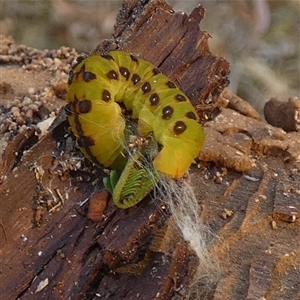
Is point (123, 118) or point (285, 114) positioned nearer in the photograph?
point (123, 118)

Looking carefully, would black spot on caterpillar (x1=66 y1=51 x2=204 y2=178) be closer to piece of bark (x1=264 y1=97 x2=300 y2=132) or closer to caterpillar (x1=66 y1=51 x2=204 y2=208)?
caterpillar (x1=66 y1=51 x2=204 y2=208)

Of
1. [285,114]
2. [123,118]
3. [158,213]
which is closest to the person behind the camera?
[158,213]

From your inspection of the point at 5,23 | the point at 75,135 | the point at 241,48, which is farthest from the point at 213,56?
the point at 5,23

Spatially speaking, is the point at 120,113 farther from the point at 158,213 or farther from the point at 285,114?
the point at 285,114

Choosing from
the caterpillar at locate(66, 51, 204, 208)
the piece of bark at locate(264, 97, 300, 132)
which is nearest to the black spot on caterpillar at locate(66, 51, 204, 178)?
the caterpillar at locate(66, 51, 204, 208)

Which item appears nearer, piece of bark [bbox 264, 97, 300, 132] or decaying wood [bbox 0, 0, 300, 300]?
decaying wood [bbox 0, 0, 300, 300]

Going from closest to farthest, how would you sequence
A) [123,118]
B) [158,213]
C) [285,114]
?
[158,213] → [123,118] → [285,114]

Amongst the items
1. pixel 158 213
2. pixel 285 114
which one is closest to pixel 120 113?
pixel 158 213
